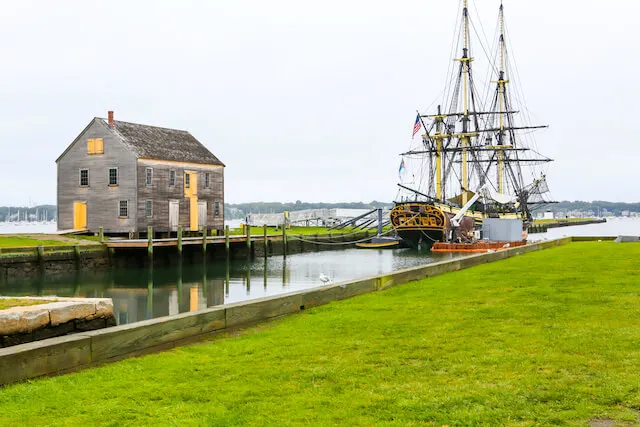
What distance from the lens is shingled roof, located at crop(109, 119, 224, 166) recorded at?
166 feet

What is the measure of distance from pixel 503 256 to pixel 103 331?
73.7 ft

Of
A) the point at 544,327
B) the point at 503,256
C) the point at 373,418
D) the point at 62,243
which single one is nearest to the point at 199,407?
the point at 373,418

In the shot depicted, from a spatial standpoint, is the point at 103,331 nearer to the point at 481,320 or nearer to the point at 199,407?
the point at 199,407

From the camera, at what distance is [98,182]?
5062 centimetres

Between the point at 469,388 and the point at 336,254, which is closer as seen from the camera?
the point at 469,388

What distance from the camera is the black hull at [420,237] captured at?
6888 centimetres

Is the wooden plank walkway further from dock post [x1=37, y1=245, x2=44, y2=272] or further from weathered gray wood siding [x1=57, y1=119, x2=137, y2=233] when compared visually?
weathered gray wood siding [x1=57, y1=119, x2=137, y2=233]

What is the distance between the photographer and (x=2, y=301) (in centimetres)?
1168

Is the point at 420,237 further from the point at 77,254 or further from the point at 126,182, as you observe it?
the point at 77,254

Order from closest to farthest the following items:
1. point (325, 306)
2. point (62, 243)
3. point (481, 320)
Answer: point (481, 320) → point (325, 306) → point (62, 243)

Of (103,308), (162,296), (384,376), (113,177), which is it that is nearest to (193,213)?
(113,177)

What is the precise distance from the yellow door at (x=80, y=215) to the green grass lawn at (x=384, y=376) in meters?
43.2

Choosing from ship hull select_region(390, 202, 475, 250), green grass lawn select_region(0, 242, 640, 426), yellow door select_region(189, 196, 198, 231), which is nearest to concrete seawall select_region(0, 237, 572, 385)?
green grass lawn select_region(0, 242, 640, 426)

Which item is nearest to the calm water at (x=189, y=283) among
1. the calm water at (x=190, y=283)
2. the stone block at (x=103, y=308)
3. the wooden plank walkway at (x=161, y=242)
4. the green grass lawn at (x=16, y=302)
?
the calm water at (x=190, y=283)
